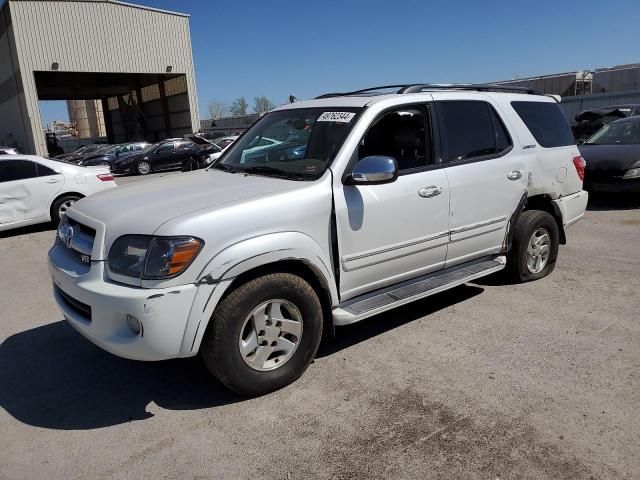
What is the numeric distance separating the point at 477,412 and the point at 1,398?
307cm

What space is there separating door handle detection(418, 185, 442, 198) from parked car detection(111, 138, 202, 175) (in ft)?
59.2

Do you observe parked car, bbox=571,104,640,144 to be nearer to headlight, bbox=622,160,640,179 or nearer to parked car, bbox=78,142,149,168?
headlight, bbox=622,160,640,179

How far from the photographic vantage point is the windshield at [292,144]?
3.70m

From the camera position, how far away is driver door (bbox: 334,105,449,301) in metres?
3.57

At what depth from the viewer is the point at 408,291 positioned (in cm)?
392

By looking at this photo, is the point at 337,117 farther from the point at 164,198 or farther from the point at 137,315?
the point at 137,315

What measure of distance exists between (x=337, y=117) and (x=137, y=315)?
2.04 metres

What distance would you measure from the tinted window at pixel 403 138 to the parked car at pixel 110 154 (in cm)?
2052

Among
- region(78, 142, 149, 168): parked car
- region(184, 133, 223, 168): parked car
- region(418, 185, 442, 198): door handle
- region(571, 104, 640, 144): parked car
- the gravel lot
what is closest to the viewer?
the gravel lot

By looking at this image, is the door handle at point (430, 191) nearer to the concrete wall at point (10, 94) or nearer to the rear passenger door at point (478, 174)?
the rear passenger door at point (478, 174)

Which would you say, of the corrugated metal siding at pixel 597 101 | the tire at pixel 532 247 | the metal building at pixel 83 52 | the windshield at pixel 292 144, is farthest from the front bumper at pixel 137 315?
the metal building at pixel 83 52

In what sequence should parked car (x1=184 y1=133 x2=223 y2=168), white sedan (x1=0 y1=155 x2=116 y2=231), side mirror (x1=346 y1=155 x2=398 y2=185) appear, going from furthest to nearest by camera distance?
white sedan (x1=0 y1=155 x2=116 y2=231) < parked car (x1=184 y1=133 x2=223 y2=168) < side mirror (x1=346 y1=155 x2=398 y2=185)

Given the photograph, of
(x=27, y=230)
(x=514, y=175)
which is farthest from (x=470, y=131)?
(x=27, y=230)

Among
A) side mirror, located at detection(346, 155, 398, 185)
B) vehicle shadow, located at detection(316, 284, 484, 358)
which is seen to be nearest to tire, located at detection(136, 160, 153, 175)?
vehicle shadow, located at detection(316, 284, 484, 358)
